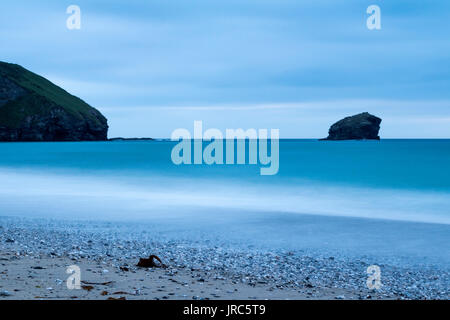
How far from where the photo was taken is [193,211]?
17.8 meters

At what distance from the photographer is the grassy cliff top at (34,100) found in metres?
142

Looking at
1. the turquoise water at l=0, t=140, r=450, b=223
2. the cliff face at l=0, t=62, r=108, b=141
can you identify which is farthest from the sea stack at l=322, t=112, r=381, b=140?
the turquoise water at l=0, t=140, r=450, b=223

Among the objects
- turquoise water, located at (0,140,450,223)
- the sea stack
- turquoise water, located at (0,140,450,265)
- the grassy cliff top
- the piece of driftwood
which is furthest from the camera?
the sea stack

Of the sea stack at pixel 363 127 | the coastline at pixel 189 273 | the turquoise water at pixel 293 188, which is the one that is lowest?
the coastline at pixel 189 273

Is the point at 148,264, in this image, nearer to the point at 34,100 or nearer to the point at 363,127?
the point at 34,100

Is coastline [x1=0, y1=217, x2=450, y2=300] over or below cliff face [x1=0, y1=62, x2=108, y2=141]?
below

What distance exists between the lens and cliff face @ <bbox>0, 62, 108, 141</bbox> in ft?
465

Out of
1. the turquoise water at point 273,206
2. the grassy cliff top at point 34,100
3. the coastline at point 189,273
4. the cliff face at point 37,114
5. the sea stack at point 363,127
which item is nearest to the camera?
the coastline at point 189,273

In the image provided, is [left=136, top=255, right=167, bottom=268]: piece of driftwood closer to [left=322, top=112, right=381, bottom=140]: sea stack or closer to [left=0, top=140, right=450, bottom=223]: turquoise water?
[left=0, top=140, right=450, bottom=223]: turquoise water

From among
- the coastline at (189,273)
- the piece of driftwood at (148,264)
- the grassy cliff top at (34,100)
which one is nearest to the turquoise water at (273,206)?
the coastline at (189,273)

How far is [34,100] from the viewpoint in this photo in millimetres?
147000

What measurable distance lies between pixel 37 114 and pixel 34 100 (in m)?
5.55

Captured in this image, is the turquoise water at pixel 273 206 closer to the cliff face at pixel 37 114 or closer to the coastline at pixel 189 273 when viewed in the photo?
the coastline at pixel 189 273
